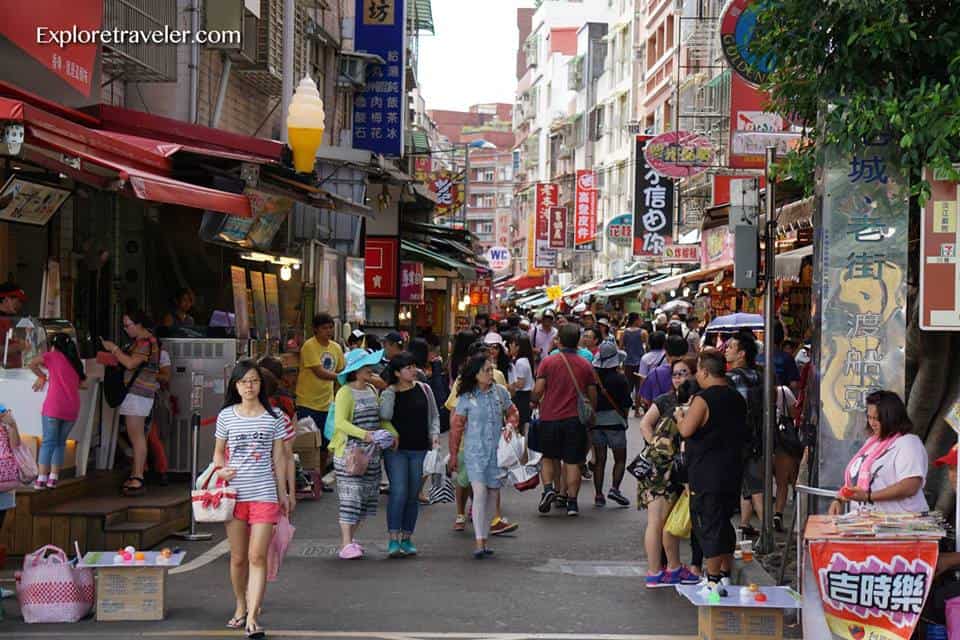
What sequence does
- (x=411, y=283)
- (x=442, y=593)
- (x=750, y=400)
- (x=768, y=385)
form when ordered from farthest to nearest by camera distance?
(x=411, y=283), (x=750, y=400), (x=768, y=385), (x=442, y=593)

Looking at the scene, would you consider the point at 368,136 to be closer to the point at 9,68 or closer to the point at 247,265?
the point at 247,265

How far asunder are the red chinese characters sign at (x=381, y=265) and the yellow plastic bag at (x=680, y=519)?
18320mm

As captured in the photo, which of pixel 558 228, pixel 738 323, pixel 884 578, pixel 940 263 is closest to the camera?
pixel 884 578

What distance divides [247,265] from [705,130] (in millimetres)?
21131

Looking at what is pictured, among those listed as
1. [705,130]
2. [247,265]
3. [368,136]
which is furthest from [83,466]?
[705,130]

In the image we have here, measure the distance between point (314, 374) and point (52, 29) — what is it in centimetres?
465

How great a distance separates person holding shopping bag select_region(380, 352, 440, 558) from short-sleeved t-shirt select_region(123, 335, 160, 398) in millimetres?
2287

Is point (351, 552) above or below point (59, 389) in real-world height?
below

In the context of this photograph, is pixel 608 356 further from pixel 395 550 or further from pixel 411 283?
pixel 411 283

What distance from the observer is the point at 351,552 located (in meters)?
11.2

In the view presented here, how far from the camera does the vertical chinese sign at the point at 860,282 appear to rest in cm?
893

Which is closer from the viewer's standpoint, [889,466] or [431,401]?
[889,466]

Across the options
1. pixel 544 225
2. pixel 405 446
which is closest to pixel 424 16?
pixel 544 225

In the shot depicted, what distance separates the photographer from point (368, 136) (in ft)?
91.9
